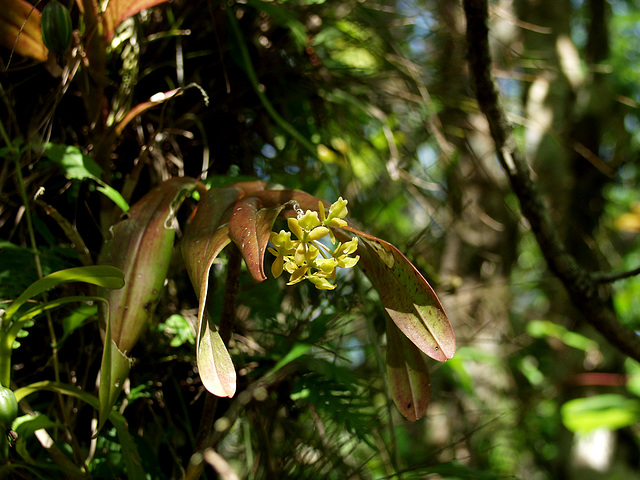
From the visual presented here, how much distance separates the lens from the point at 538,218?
74 cm

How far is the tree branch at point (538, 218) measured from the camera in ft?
2.34

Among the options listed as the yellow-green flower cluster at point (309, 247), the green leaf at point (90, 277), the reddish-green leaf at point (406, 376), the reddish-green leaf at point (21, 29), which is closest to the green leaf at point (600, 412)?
the reddish-green leaf at point (406, 376)

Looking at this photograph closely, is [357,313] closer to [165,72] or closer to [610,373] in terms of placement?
[165,72]

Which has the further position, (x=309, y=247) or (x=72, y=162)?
(x=72, y=162)

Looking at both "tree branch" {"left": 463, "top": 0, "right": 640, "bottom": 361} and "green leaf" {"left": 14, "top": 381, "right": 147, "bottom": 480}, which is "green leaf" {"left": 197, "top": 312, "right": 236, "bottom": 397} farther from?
"tree branch" {"left": 463, "top": 0, "right": 640, "bottom": 361}

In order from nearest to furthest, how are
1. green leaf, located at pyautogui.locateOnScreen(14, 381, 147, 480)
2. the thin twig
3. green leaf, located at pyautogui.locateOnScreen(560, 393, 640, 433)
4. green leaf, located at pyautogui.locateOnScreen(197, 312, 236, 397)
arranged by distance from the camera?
green leaf, located at pyautogui.locateOnScreen(197, 312, 236, 397) < green leaf, located at pyautogui.locateOnScreen(14, 381, 147, 480) < the thin twig < green leaf, located at pyautogui.locateOnScreen(560, 393, 640, 433)

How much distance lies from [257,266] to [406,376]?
20 centimetres

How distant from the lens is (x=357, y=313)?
0.76 m

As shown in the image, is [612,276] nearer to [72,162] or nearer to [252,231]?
[252,231]

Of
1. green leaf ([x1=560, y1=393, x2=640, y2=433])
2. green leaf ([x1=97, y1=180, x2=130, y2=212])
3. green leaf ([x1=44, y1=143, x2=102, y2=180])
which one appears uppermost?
green leaf ([x1=44, y1=143, x2=102, y2=180])

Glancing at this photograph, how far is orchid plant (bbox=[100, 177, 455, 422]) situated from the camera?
44 centimetres

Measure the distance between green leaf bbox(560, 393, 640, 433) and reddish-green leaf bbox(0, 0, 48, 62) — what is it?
4.59ft

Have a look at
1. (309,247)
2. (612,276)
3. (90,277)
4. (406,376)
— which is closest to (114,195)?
(90,277)

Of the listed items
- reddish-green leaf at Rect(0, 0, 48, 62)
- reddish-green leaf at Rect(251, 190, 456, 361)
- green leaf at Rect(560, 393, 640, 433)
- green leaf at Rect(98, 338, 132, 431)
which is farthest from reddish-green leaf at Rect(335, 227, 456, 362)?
green leaf at Rect(560, 393, 640, 433)
